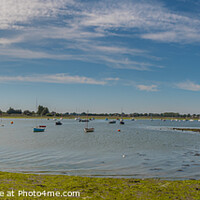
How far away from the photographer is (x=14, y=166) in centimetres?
3381

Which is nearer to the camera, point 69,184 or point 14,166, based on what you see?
point 69,184

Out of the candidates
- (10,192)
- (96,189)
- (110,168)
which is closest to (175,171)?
(110,168)

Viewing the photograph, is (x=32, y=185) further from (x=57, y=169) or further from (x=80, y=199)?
(x=57, y=169)

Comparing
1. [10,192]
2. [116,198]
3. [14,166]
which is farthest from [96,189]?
[14,166]

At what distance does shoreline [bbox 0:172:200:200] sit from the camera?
1903 cm

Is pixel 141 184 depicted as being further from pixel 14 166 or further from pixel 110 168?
pixel 14 166

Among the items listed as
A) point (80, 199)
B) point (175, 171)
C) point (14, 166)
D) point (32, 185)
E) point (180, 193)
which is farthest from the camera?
point (14, 166)

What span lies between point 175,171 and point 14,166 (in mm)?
22549

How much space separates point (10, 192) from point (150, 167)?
21208 millimetres

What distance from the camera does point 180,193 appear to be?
19.8 m

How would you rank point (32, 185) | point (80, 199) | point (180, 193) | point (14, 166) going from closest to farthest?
point (80, 199) < point (180, 193) < point (32, 185) < point (14, 166)

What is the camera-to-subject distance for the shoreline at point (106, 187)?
19.0 m

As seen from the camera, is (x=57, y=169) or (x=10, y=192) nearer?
(x=10, y=192)

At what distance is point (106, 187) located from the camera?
70.1ft
